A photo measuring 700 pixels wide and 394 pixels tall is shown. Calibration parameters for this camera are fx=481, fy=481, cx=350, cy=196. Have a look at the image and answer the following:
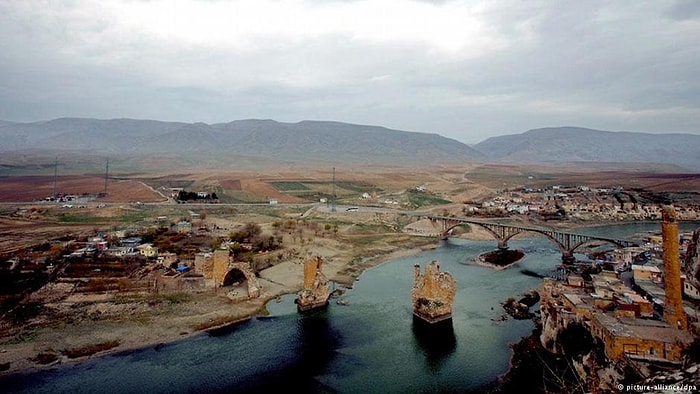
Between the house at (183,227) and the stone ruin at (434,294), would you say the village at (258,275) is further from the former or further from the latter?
the stone ruin at (434,294)

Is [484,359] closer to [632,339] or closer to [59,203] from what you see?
[632,339]

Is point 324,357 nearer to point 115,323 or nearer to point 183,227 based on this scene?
point 115,323

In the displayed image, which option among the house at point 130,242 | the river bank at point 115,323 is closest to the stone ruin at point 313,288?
the river bank at point 115,323

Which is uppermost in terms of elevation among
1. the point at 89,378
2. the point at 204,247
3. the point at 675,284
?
the point at 675,284

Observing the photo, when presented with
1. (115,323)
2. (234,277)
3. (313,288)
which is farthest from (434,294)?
(115,323)

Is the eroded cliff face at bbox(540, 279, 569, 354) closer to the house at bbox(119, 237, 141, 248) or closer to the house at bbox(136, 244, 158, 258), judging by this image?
the house at bbox(136, 244, 158, 258)

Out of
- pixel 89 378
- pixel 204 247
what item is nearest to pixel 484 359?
pixel 89 378

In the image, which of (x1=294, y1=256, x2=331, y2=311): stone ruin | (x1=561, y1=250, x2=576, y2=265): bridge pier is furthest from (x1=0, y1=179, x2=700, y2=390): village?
(x1=561, y1=250, x2=576, y2=265): bridge pier
